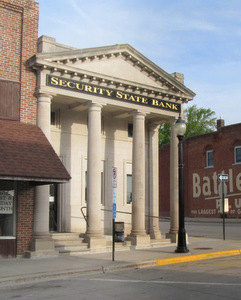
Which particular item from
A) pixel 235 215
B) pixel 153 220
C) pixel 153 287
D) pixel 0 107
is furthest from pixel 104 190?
pixel 235 215

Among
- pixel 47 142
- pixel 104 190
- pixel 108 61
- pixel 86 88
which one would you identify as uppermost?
pixel 108 61

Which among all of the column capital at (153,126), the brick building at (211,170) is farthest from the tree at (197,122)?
the column capital at (153,126)

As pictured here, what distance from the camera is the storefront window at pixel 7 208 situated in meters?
14.8

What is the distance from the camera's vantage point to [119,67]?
18.6m

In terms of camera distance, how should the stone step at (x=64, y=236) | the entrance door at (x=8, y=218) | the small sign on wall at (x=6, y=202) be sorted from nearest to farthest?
1. the entrance door at (x=8, y=218)
2. the small sign on wall at (x=6, y=202)
3. the stone step at (x=64, y=236)

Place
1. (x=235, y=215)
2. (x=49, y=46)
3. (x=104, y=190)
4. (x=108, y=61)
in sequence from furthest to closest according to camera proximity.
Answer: (x=235, y=215), (x=104, y=190), (x=108, y=61), (x=49, y=46)

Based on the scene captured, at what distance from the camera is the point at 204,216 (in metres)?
41.0

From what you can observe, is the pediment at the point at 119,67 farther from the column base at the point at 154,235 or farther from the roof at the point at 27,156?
the column base at the point at 154,235

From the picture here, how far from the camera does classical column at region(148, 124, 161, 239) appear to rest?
20.9 meters

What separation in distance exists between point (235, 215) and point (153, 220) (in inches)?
749

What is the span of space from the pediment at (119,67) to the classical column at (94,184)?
1.60 metres

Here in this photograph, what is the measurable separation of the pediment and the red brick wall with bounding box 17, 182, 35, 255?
15.6ft

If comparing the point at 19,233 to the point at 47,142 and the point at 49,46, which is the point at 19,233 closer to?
the point at 47,142

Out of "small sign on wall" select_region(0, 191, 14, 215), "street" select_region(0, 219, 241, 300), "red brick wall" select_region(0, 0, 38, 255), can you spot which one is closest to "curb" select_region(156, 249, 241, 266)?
"street" select_region(0, 219, 241, 300)
